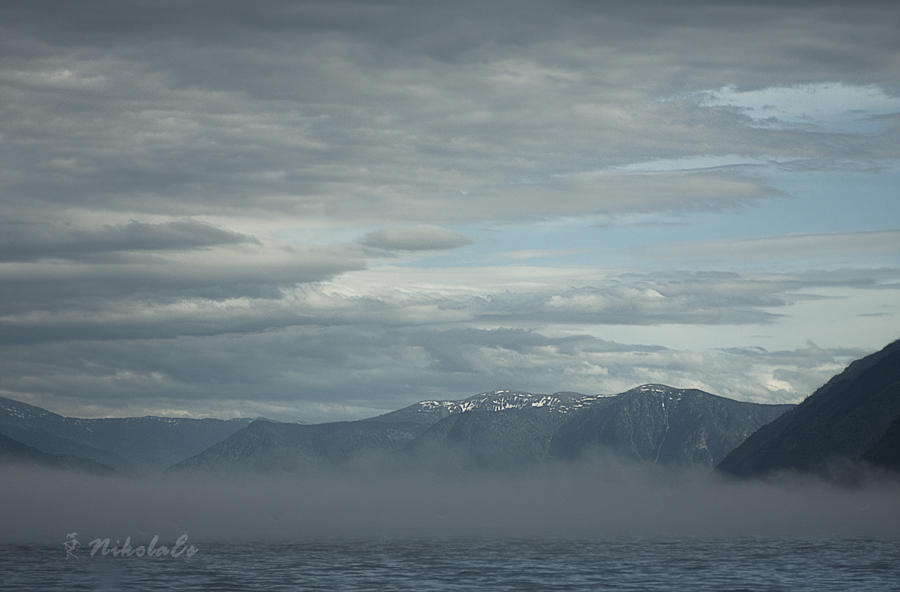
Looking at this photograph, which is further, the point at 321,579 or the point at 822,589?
the point at 321,579

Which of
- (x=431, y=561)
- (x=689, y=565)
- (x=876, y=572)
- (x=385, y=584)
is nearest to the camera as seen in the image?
(x=385, y=584)

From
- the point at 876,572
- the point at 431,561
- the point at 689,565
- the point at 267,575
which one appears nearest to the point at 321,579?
the point at 267,575

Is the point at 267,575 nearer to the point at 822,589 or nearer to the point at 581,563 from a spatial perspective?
the point at 581,563

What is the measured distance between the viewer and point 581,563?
177250mm

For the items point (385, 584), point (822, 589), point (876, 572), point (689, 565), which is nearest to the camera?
point (822, 589)

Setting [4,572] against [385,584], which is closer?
[385,584]

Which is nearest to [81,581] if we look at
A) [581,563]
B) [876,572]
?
[581,563]

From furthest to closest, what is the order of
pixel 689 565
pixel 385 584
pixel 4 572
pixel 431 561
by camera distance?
pixel 431 561, pixel 689 565, pixel 4 572, pixel 385 584

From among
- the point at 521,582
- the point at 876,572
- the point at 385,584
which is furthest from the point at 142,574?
the point at 876,572

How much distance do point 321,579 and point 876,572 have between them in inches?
3262

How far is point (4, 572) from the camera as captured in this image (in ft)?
515

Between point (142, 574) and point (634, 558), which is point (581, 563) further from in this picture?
point (142, 574)

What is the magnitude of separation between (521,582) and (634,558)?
6023cm

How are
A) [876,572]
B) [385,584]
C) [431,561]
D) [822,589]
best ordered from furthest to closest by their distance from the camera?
1. [431,561]
2. [876,572]
3. [385,584]
4. [822,589]
